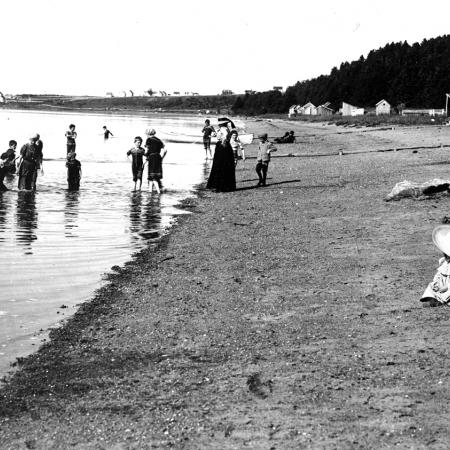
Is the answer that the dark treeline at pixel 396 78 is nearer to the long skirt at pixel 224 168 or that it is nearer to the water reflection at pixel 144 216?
the long skirt at pixel 224 168

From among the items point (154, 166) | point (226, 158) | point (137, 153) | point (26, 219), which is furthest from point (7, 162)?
point (226, 158)

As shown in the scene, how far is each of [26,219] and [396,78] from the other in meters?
124

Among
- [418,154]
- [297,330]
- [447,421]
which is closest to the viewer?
[447,421]

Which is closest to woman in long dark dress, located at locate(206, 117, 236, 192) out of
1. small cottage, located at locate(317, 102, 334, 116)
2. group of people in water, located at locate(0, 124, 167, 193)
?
group of people in water, located at locate(0, 124, 167, 193)

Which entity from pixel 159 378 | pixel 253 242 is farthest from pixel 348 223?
pixel 159 378

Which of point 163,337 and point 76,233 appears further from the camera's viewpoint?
point 76,233

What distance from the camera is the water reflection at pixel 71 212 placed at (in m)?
14.2

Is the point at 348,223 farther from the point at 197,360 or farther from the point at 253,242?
the point at 197,360

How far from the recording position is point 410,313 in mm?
7465

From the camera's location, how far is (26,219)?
Result: 51.4ft

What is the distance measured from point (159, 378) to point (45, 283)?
425 centimetres

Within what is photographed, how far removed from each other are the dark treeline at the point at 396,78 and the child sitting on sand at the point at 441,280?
11002cm

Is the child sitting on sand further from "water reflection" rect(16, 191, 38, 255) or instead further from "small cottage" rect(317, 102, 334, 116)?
"small cottage" rect(317, 102, 334, 116)

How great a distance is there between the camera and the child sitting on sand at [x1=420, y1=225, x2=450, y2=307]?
746 cm
